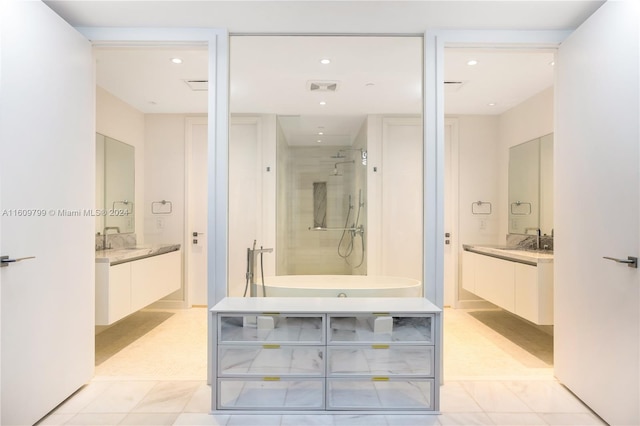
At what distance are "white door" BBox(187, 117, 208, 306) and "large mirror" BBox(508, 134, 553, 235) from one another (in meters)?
3.51

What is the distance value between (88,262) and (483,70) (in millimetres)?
3360

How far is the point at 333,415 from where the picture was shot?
2176 mm

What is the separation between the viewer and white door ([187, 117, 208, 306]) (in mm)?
A: 4441

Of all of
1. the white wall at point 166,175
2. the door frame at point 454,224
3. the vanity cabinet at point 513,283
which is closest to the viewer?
the vanity cabinet at point 513,283

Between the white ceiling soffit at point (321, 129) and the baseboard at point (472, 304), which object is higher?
the white ceiling soffit at point (321, 129)

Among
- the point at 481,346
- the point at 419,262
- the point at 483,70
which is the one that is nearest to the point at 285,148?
the point at 419,262

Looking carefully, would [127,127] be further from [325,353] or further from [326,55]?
[325,353]

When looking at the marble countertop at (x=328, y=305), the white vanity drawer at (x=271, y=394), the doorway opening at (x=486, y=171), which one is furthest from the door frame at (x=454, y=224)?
the white vanity drawer at (x=271, y=394)

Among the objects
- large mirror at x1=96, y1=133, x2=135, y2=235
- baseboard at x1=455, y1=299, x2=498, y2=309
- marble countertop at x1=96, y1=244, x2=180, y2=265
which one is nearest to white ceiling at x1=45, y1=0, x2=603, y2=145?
large mirror at x1=96, y1=133, x2=135, y2=235

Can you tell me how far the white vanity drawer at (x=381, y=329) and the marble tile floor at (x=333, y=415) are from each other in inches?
16.8

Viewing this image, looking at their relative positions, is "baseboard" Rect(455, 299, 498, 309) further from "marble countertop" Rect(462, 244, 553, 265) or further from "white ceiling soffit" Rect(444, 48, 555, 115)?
"white ceiling soffit" Rect(444, 48, 555, 115)

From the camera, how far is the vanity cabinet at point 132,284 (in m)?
2.91

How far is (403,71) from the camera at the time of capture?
279 cm

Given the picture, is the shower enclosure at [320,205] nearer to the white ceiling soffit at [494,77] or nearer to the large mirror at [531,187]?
the white ceiling soffit at [494,77]
